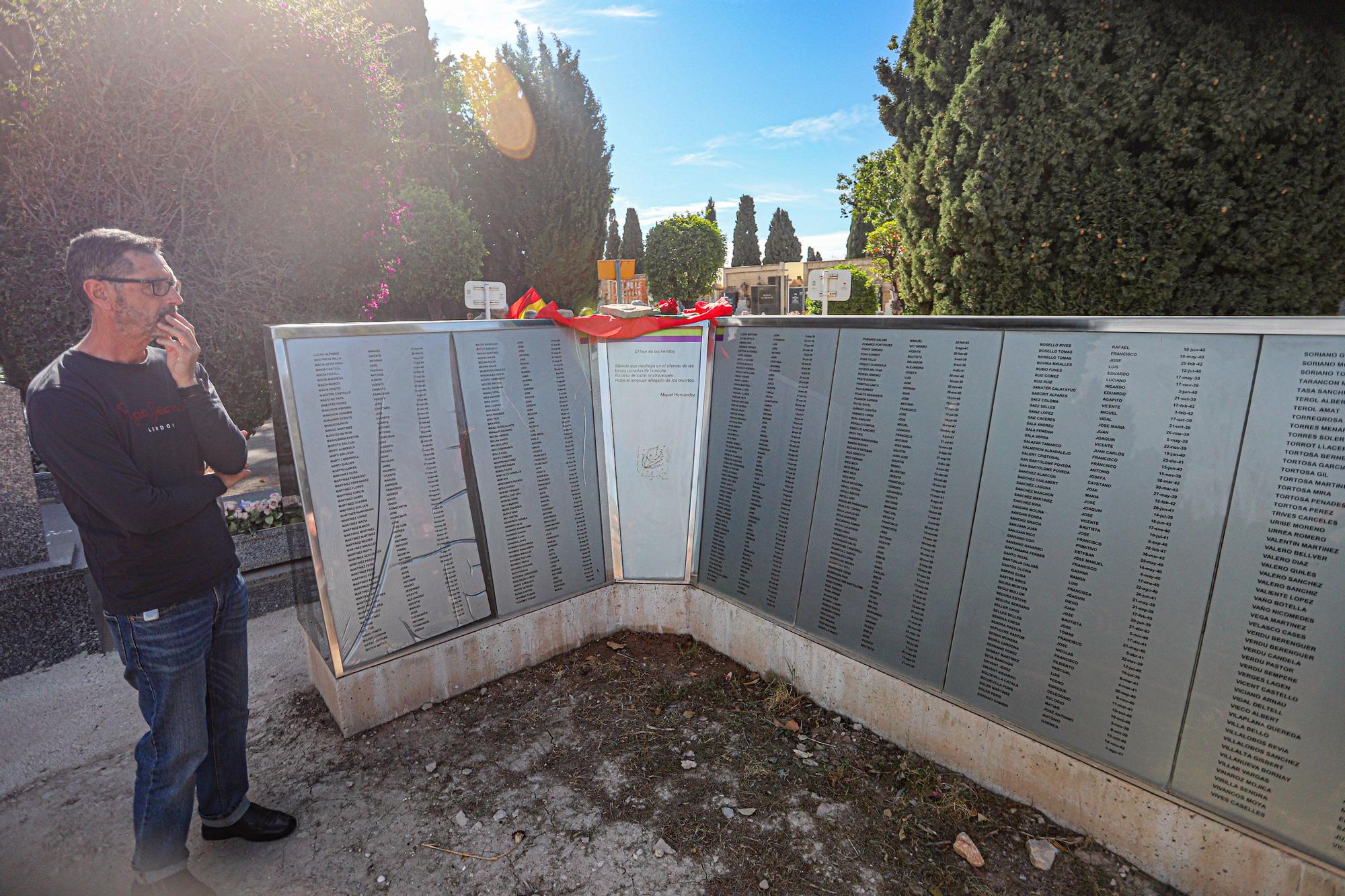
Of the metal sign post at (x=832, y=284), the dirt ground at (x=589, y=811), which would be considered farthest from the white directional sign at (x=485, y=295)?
the metal sign post at (x=832, y=284)

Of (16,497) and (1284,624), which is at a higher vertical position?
(1284,624)

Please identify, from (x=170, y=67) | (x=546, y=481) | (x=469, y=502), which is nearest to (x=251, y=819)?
(x=469, y=502)

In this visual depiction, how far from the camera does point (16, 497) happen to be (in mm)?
3971

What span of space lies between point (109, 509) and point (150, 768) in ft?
3.12

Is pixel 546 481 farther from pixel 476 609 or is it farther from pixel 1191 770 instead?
pixel 1191 770

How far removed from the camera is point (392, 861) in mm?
2574

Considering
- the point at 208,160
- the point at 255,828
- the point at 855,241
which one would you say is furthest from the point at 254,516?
the point at 855,241

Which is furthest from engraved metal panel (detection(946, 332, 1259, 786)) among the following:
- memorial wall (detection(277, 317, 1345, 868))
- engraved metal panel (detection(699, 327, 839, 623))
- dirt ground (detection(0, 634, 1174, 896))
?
engraved metal panel (detection(699, 327, 839, 623))

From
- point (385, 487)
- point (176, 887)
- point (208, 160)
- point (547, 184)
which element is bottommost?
point (176, 887)

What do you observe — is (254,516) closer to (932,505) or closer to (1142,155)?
(932,505)

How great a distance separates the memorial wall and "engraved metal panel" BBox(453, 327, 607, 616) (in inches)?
0.6

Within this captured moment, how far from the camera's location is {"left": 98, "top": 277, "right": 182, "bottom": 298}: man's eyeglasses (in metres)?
2.08

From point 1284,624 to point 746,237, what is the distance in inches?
2172

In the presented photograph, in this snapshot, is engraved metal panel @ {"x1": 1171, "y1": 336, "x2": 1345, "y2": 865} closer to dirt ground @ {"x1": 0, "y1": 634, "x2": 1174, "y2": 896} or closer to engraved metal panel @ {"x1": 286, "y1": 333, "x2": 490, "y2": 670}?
dirt ground @ {"x1": 0, "y1": 634, "x2": 1174, "y2": 896}
